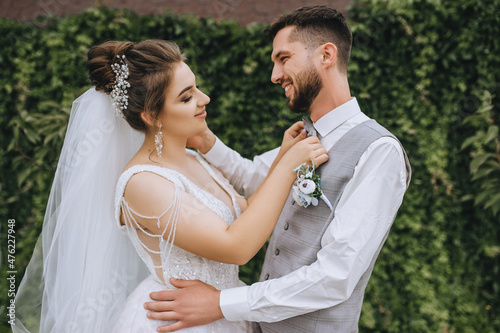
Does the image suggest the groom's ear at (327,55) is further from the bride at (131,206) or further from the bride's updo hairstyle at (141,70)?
the bride's updo hairstyle at (141,70)

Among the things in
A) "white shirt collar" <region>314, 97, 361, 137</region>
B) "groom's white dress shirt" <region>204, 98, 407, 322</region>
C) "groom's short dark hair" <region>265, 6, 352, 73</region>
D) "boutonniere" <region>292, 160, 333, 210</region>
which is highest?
"groom's short dark hair" <region>265, 6, 352, 73</region>

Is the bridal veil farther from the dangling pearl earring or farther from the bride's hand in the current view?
the bride's hand

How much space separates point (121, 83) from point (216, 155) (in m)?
0.75

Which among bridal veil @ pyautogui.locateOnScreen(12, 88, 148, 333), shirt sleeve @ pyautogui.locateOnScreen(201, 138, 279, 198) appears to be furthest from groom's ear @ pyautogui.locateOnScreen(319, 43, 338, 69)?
bridal veil @ pyautogui.locateOnScreen(12, 88, 148, 333)

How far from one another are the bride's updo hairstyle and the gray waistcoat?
0.85 meters

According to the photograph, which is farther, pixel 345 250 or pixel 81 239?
pixel 81 239

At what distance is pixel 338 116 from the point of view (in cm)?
173

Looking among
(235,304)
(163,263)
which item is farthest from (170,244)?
(235,304)

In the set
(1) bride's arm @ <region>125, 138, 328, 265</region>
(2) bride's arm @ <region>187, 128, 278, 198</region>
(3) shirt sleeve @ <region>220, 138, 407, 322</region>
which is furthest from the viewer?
(2) bride's arm @ <region>187, 128, 278, 198</region>

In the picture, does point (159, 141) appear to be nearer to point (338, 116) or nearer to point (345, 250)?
point (338, 116)

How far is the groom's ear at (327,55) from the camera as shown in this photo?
1717 mm

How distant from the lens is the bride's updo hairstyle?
170 cm

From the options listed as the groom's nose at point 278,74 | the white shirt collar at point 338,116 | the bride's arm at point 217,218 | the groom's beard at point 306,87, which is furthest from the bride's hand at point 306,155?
the groom's nose at point 278,74

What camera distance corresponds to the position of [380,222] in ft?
4.93
